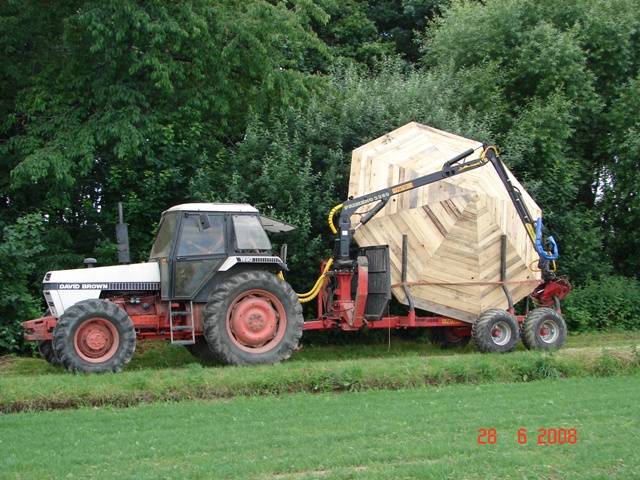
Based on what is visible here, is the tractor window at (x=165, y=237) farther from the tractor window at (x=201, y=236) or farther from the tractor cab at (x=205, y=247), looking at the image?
the tractor window at (x=201, y=236)

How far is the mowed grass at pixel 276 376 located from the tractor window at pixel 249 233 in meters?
2.01

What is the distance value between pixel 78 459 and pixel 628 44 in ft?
70.4

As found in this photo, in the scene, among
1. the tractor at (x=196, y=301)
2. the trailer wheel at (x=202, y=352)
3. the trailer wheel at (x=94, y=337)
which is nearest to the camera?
the trailer wheel at (x=94, y=337)

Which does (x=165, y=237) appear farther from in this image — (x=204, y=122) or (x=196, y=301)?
(x=204, y=122)

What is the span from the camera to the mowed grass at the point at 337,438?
7961 millimetres

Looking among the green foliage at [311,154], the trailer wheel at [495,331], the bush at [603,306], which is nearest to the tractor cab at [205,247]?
the green foliage at [311,154]

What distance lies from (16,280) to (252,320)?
5.33m

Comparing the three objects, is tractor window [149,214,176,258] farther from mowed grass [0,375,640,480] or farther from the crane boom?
mowed grass [0,375,640,480]

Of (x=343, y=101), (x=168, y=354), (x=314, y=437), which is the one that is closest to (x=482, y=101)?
(x=343, y=101)

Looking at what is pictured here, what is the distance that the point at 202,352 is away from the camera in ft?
51.1

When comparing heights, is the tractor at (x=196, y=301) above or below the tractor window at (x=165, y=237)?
below

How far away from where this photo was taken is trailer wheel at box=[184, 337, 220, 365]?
49.8 ft
